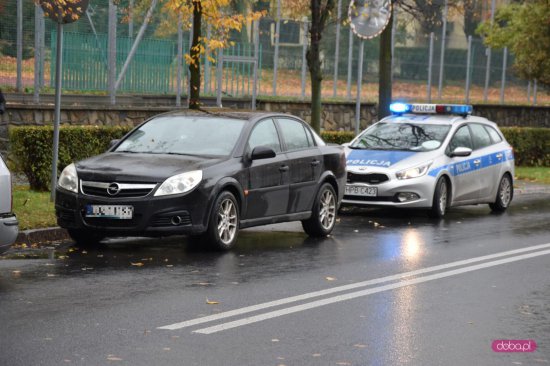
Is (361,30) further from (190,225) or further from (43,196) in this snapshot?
(190,225)

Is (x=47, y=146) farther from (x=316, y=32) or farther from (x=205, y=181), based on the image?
(x=316, y=32)

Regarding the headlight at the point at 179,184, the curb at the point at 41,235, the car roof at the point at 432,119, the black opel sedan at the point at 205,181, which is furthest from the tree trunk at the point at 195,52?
the headlight at the point at 179,184

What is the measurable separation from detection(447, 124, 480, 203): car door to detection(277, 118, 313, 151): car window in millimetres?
3827

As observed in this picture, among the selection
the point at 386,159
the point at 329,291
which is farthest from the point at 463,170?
the point at 329,291

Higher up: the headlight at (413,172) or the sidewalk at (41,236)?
the headlight at (413,172)

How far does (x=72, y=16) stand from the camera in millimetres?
15633

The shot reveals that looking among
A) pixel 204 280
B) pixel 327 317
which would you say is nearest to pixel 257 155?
pixel 204 280

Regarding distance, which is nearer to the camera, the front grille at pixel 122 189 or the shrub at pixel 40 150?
the front grille at pixel 122 189

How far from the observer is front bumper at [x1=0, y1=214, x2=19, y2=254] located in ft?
33.4

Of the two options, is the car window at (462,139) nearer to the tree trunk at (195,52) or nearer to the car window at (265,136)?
the tree trunk at (195,52)

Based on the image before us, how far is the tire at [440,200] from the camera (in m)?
17.8

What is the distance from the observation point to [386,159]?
17.9 meters

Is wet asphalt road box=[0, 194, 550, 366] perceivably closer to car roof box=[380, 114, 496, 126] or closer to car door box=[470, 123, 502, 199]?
car door box=[470, 123, 502, 199]

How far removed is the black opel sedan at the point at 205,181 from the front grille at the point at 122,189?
1cm
